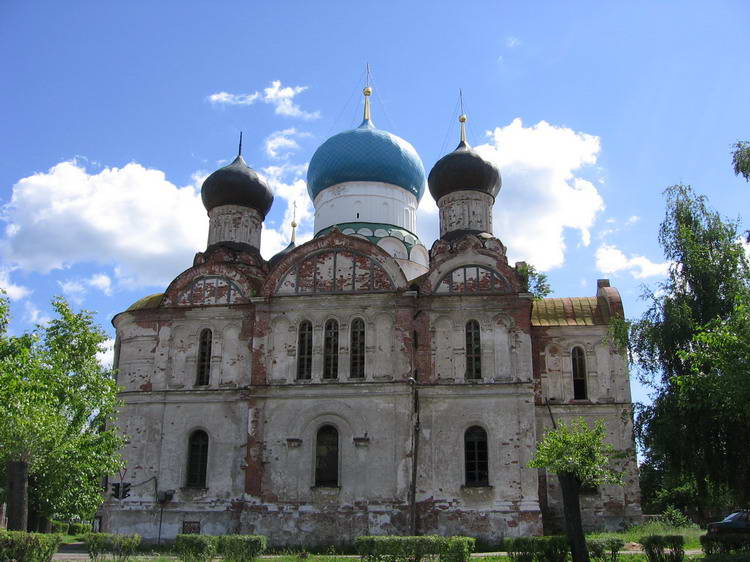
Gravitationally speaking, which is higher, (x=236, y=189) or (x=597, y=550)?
(x=236, y=189)

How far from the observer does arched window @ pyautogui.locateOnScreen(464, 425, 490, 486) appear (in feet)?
75.8

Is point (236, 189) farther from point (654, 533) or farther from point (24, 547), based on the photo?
point (654, 533)

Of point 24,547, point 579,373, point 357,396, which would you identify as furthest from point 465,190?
point 24,547

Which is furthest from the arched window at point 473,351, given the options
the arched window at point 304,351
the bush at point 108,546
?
the bush at point 108,546

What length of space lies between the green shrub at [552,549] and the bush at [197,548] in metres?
7.40

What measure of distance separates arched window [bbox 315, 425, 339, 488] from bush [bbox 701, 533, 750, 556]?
10885 mm

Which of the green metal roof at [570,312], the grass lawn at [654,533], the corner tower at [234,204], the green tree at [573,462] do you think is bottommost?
the grass lawn at [654,533]

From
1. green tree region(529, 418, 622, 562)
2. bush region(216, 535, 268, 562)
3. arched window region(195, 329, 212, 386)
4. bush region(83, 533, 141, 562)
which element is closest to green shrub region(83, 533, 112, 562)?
bush region(83, 533, 141, 562)

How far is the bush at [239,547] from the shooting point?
1709cm

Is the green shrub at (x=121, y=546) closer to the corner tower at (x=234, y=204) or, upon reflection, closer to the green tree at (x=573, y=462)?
the green tree at (x=573, y=462)

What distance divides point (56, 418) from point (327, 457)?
8880 mm

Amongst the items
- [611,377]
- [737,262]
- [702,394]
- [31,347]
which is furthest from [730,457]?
[31,347]

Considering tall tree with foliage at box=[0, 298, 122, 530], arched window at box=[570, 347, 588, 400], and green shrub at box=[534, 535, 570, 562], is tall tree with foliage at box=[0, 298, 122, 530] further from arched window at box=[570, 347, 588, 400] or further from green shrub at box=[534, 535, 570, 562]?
arched window at box=[570, 347, 588, 400]

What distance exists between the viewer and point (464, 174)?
2911 cm
